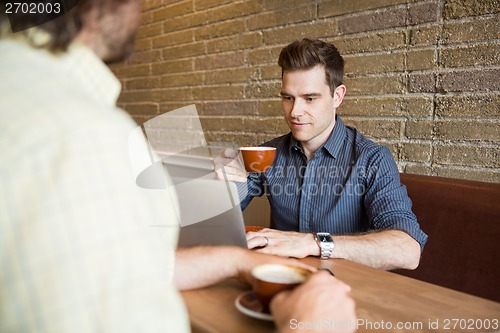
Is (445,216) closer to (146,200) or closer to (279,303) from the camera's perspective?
(279,303)

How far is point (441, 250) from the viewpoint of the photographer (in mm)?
1563

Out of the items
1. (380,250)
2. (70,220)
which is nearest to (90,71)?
(70,220)

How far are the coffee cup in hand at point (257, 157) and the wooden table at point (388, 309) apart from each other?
600mm

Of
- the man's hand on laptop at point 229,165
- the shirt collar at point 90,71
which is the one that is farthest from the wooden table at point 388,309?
the man's hand on laptop at point 229,165

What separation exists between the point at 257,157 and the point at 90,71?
90cm

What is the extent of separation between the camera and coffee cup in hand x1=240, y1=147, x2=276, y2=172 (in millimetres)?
1536

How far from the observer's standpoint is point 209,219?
3.47 feet

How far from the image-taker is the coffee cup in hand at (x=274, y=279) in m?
0.73

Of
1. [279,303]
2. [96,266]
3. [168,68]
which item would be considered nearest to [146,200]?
[96,266]

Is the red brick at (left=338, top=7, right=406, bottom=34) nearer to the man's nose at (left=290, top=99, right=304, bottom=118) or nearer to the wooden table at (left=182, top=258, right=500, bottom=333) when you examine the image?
the man's nose at (left=290, top=99, right=304, bottom=118)

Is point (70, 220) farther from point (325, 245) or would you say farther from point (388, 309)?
point (325, 245)

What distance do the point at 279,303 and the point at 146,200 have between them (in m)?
0.28

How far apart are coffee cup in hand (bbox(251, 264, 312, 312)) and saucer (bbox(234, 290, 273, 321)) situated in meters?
0.01

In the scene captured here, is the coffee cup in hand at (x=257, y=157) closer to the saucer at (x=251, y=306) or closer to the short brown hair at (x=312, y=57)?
the short brown hair at (x=312, y=57)
